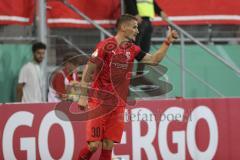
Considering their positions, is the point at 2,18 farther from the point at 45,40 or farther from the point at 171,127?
the point at 171,127

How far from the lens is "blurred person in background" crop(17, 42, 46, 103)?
11609mm

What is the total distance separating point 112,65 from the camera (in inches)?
372

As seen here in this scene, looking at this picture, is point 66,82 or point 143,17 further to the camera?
Answer: point 143,17

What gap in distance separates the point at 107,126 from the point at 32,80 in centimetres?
252

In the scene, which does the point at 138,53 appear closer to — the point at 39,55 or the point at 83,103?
the point at 83,103

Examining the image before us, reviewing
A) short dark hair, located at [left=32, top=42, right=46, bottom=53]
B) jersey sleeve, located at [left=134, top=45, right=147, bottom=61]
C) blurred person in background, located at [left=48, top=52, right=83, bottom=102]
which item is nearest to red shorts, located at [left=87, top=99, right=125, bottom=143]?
jersey sleeve, located at [left=134, top=45, right=147, bottom=61]

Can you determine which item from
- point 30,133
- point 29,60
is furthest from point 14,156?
point 29,60

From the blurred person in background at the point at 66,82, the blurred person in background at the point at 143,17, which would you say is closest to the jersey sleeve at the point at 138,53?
the blurred person in background at the point at 66,82

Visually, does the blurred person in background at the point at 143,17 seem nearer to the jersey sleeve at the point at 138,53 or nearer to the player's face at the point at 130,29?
the jersey sleeve at the point at 138,53

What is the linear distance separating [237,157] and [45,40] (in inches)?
153

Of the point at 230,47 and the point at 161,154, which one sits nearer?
the point at 161,154

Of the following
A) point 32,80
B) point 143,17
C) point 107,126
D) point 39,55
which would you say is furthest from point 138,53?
point 143,17

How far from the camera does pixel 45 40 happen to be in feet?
39.7

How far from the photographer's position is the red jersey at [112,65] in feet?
30.8
